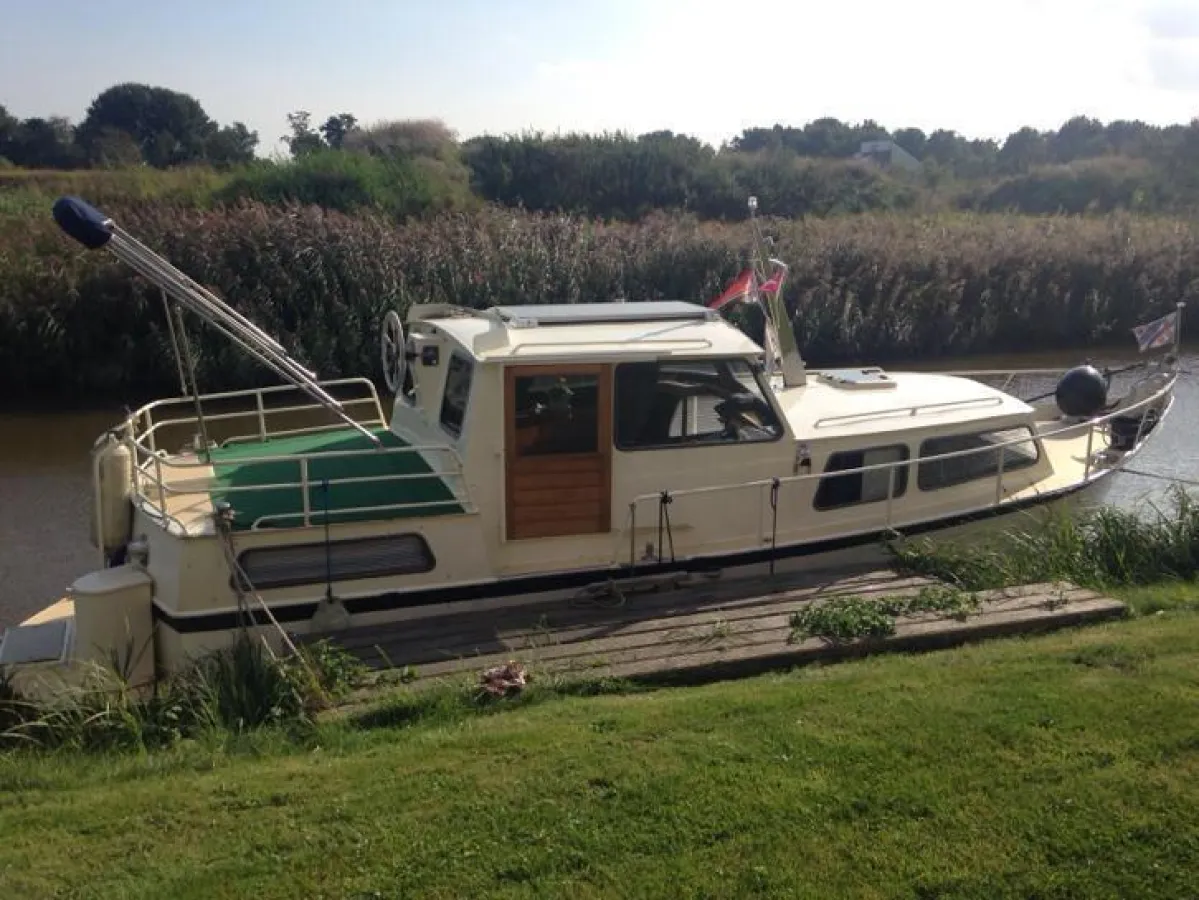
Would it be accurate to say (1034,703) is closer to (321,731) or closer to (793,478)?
(793,478)

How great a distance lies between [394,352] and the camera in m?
9.54

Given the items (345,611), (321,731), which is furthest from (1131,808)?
(345,611)

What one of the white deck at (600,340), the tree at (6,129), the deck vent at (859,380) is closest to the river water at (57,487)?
the deck vent at (859,380)

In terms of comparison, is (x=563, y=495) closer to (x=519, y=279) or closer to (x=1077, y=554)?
(x=1077, y=554)

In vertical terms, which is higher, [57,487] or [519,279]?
[519,279]

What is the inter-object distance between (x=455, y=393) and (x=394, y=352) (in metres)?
1.15

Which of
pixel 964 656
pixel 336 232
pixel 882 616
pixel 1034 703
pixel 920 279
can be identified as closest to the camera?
Answer: pixel 1034 703

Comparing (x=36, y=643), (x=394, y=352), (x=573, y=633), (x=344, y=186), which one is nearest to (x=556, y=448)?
(x=573, y=633)

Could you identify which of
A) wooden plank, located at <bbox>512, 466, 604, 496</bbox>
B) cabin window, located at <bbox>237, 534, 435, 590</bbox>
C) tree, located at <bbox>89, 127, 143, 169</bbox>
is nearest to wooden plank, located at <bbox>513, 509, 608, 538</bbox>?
wooden plank, located at <bbox>512, 466, 604, 496</bbox>

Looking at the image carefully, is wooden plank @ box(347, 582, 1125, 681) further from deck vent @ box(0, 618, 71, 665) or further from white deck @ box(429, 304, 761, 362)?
deck vent @ box(0, 618, 71, 665)

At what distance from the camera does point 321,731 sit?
604 cm

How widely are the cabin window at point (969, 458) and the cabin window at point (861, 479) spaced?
216 millimetres

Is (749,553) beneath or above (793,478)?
beneath

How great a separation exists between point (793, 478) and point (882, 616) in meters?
1.35
